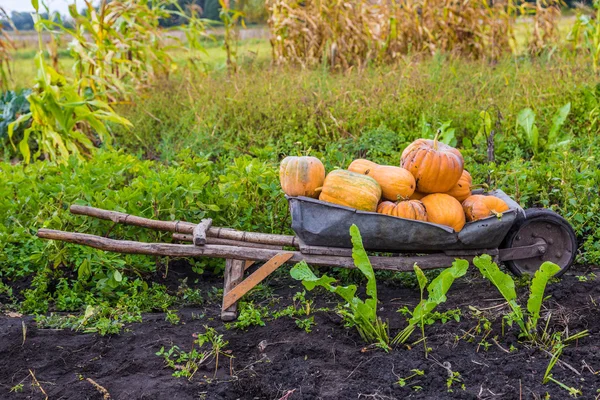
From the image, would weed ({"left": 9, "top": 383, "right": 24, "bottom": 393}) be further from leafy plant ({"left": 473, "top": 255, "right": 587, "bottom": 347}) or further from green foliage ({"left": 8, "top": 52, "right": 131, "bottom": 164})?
green foliage ({"left": 8, "top": 52, "right": 131, "bottom": 164})

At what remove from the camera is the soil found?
2.55 metres

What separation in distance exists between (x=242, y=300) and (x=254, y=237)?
338 mm

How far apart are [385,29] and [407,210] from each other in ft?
19.0

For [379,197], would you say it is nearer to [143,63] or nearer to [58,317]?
[58,317]

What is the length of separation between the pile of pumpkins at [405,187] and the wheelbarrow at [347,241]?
92 mm

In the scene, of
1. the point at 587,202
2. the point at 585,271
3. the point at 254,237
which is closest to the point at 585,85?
the point at 587,202

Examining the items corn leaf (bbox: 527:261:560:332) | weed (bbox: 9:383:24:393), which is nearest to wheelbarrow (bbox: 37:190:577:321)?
corn leaf (bbox: 527:261:560:332)

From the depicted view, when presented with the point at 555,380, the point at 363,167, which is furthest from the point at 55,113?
the point at 555,380

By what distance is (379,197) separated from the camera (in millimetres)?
3264

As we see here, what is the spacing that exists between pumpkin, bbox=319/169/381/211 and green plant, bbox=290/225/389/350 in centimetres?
31

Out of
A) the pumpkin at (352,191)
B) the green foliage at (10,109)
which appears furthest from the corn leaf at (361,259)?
the green foliage at (10,109)

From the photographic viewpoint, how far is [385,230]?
124 inches

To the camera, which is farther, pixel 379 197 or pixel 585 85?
pixel 585 85

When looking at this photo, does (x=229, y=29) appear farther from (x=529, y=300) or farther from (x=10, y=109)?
(x=529, y=300)
